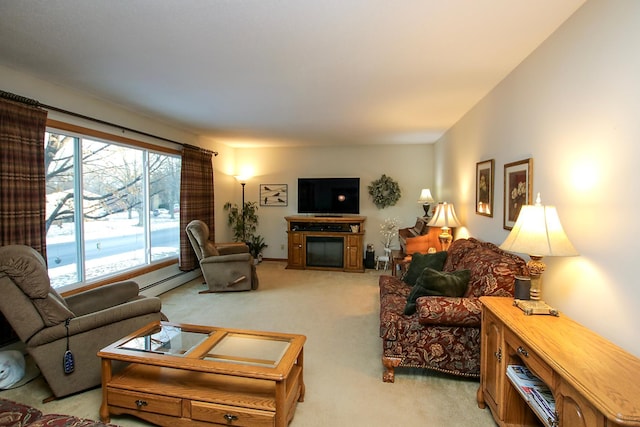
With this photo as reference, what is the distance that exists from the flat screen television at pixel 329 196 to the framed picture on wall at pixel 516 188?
11.8 ft

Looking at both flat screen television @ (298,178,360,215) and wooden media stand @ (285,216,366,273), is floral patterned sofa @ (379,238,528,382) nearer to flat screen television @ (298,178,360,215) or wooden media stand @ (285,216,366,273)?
wooden media stand @ (285,216,366,273)

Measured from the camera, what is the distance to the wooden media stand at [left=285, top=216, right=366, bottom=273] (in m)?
5.90

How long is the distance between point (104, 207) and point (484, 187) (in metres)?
4.22

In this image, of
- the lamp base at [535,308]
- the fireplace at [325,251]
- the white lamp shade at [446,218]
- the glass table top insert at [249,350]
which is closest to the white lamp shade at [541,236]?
the lamp base at [535,308]

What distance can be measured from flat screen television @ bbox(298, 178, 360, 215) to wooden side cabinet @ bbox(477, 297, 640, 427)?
4.30 meters

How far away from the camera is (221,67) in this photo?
2.56 metres

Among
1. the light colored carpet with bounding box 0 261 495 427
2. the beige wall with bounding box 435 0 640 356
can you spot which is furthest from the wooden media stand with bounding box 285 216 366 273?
the beige wall with bounding box 435 0 640 356

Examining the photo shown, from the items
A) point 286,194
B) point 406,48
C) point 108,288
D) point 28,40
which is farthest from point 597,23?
point 286,194

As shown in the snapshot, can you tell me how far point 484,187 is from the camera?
10.8 feet

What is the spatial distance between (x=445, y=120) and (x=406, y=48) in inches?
91.6

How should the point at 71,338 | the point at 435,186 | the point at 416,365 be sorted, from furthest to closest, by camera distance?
the point at 435,186 → the point at 416,365 → the point at 71,338

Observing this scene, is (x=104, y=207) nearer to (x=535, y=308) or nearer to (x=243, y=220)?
(x=243, y=220)

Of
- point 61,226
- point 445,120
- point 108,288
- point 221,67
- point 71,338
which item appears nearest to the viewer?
point 71,338

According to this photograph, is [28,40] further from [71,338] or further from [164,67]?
[71,338]
